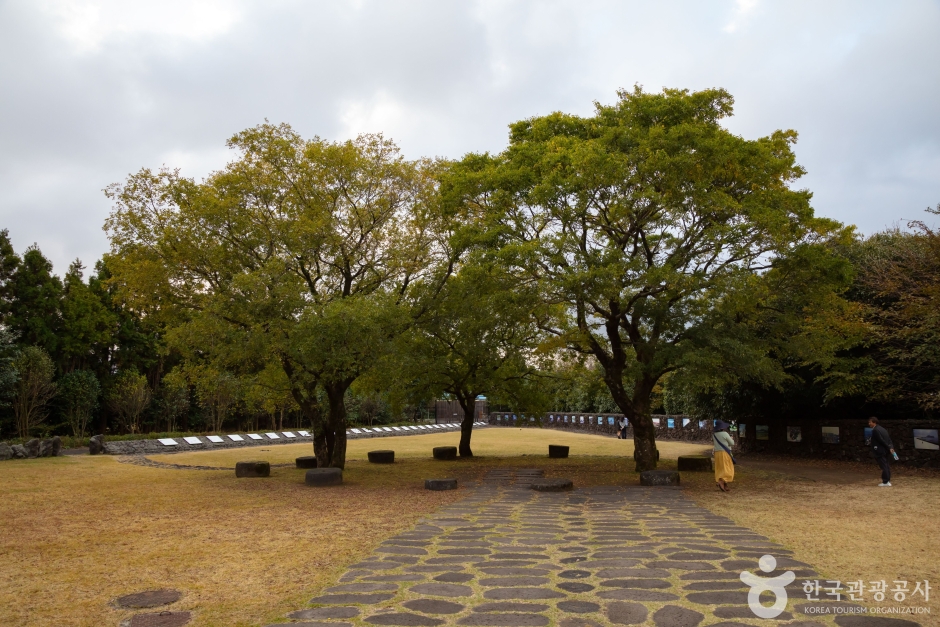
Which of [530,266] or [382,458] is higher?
[530,266]

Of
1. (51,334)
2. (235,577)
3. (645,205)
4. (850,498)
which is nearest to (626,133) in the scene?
(645,205)

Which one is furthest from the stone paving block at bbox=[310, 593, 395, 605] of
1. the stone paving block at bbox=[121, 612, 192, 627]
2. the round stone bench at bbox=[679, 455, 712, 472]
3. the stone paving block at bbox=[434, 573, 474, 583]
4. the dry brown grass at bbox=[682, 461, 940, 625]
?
the round stone bench at bbox=[679, 455, 712, 472]

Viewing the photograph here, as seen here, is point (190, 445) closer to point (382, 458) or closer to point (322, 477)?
point (382, 458)

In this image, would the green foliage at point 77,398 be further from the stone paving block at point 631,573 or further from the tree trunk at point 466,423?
the stone paving block at point 631,573

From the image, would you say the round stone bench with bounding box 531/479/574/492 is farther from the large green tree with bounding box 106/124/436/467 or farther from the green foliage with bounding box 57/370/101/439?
the green foliage with bounding box 57/370/101/439

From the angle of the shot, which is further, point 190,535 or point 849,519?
point 849,519

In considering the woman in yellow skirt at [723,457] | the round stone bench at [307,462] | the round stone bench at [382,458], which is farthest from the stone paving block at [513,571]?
the round stone bench at [382,458]

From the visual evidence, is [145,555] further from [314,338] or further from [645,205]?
[645,205]

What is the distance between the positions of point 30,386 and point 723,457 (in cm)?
2612

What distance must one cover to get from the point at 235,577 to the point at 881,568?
595 centimetres

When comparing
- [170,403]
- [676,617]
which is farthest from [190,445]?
[676,617]

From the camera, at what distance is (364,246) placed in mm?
15914

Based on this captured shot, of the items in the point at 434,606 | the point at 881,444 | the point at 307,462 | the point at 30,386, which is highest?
the point at 30,386

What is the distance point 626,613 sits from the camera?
4.35 meters
